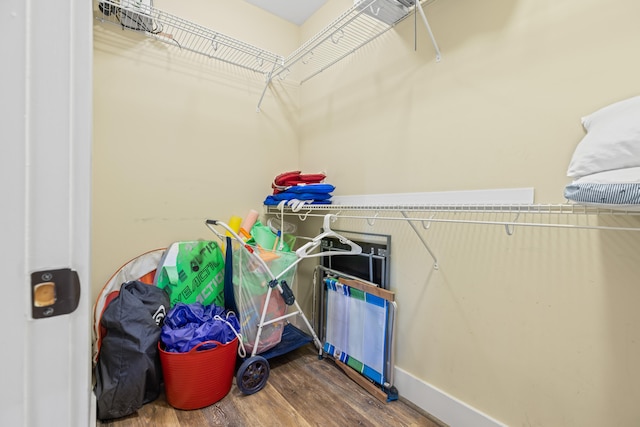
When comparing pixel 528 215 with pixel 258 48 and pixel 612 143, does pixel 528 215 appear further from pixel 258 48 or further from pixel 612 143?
pixel 258 48

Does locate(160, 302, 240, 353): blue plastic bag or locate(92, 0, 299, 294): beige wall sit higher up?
locate(92, 0, 299, 294): beige wall

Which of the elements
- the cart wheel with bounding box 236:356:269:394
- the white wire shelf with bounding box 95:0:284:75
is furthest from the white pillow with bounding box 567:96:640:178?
the white wire shelf with bounding box 95:0:284:75

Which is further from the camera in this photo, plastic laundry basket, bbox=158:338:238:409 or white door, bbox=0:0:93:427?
plastic laundry basket, bbox=158:338:238:409

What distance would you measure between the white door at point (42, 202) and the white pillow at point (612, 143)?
119 centimetres

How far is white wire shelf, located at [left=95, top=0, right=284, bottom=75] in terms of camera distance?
1.67m

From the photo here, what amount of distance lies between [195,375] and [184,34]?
212 centimetres

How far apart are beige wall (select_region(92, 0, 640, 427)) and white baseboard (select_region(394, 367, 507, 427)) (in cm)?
5

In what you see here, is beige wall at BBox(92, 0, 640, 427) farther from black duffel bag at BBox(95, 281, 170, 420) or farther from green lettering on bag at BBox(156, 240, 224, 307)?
black duffel bag at BBox(95, 281, 170, 420)

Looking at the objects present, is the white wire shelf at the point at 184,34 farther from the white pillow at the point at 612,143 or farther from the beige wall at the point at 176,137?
the white pillow at the point at 612,143

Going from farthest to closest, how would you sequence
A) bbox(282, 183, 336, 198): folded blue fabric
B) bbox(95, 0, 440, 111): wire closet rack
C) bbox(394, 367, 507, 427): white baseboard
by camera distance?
bbox(282, 183, 336, 198): folded blue fabric, bbox(95, 0, 440, 111): wire closet rack, bbox(394, 367, 507, 427): white baseboard

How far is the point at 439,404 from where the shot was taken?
150cm

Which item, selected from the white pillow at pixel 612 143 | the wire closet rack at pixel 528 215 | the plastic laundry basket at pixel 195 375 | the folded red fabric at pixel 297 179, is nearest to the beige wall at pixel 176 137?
the folded red fabric at pixel 297 179

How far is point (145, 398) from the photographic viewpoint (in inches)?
61.6

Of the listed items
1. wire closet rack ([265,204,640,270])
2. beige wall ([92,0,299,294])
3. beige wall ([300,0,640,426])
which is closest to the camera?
wire closet rack ([265,204,640,270])
